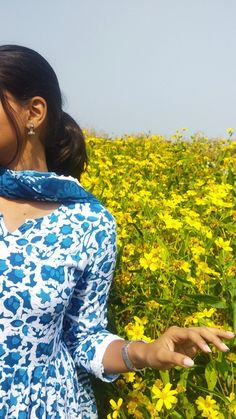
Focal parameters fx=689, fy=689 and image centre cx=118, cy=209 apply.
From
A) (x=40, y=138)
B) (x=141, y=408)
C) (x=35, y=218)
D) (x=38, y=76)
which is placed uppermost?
(x=38, y=76)

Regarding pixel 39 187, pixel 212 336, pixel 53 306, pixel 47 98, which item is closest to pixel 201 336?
pixel 212 336

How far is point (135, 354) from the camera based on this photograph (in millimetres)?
1181

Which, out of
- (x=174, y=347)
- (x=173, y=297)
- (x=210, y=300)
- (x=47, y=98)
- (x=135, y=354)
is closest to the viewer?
(x=174, y=347)

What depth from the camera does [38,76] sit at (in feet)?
4.16

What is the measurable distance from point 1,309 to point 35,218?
0.18m

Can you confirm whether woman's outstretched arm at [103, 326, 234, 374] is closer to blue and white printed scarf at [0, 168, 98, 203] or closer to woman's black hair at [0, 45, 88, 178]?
blue and white printed scarf at [0, 168, 98, 203]

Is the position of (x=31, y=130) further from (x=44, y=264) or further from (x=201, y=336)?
(x=201, y=336)

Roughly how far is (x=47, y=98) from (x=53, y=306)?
39 cm

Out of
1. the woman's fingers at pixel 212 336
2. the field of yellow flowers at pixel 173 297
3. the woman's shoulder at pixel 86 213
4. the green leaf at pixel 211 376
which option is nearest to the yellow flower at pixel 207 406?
the field of yellow flowers at pixel 173 297

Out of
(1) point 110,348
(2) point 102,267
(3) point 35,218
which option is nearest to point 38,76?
(3) point 35,218

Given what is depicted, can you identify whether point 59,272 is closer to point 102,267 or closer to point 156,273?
point 102,267

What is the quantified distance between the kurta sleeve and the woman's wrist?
0.08 meters

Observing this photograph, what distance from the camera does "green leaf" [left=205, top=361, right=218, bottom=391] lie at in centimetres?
131

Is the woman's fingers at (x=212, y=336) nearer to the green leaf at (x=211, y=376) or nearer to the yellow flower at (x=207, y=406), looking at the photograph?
the yellow flower at (x=207, y=406)
